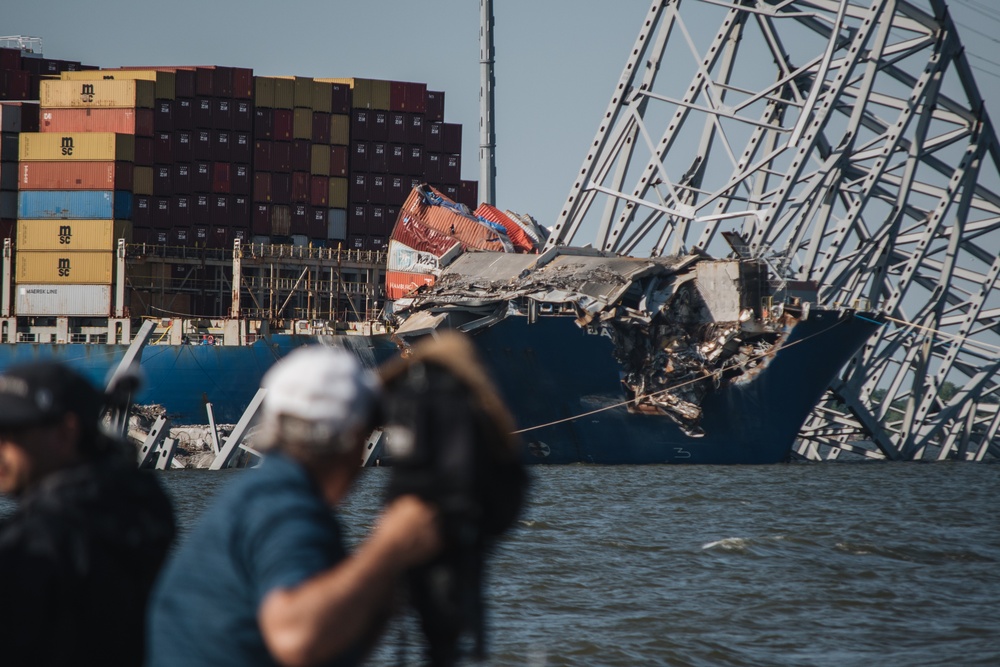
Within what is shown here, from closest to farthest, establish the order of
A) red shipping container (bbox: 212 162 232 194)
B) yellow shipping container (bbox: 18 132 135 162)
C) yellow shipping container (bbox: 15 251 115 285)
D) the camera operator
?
1. the camera operator
2. yellow shipping container (bbox: 15 251 115 285)
3. yellow shipping container (bbox: 18 132 135 162)
4. red shipping container (bbox: 212 162 232 194)

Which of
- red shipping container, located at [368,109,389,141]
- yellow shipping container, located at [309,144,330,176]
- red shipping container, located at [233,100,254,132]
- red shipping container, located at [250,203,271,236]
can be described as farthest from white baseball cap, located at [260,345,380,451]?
red shipping container, located at [368,109,389,141]

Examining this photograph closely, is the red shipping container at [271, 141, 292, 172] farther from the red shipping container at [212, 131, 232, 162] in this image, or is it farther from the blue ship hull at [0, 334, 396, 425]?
the blue ship hull at [0, 334, 396, 425]

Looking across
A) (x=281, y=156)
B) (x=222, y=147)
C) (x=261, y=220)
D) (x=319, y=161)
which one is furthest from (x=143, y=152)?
(x=319, y=161)

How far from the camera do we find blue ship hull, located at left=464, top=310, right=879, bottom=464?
36.8 meters

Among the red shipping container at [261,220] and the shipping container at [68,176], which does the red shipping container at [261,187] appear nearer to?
the red shipping container at [261,220]

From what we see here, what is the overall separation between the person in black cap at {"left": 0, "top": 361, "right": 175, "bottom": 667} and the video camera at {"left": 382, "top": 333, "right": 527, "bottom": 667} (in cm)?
104

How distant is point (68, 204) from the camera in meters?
59.8

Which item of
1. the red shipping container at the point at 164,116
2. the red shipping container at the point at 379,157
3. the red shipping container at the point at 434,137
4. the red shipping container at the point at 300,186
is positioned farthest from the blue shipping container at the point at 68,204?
the red shipping container at the point at 434,137

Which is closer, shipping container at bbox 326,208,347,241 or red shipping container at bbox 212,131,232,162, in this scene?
red shipping container at bbox 212,131,232,162

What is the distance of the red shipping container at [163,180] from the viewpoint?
6381 cm

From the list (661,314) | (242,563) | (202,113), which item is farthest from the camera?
(202,113)

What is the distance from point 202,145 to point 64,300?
12.7 m

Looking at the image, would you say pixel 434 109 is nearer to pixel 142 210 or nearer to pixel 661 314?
pixel 142 210

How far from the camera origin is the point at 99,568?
3748 millimetres
